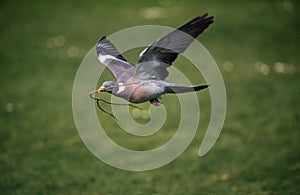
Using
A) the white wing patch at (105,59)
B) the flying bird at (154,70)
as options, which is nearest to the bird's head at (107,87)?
the flying bird at (154,70)

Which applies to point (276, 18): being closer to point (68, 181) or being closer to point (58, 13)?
point (58, 13)

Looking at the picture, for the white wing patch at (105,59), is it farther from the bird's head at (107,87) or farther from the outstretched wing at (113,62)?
the bird's head at (107,87)

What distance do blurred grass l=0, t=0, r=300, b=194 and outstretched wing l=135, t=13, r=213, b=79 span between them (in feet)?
7.28

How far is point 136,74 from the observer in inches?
159

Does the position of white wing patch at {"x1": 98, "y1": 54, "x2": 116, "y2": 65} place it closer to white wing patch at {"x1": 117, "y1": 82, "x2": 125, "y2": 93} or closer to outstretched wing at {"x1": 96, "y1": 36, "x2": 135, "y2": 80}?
outstretched wing at {"x1": 96, "y1": 36, "x2": 135, "y2": 80}

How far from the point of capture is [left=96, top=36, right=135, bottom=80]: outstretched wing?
4.11 meters

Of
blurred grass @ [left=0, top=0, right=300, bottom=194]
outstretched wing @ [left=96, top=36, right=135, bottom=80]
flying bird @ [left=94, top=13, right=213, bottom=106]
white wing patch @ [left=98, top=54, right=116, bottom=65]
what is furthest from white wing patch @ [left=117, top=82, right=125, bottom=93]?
blurred grass @ [left=0, top=0, right=300, bottom=194]

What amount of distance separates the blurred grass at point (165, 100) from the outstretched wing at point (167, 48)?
2.22m

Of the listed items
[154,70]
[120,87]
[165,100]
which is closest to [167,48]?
[154,70]

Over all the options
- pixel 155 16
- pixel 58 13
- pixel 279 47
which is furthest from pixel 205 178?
pixel 58 13

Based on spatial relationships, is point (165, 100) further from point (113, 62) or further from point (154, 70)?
point (154, 70)

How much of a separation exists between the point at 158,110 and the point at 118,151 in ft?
4.09

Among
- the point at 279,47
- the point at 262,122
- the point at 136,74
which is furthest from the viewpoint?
the point at 279,47

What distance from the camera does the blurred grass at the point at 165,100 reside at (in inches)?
245
